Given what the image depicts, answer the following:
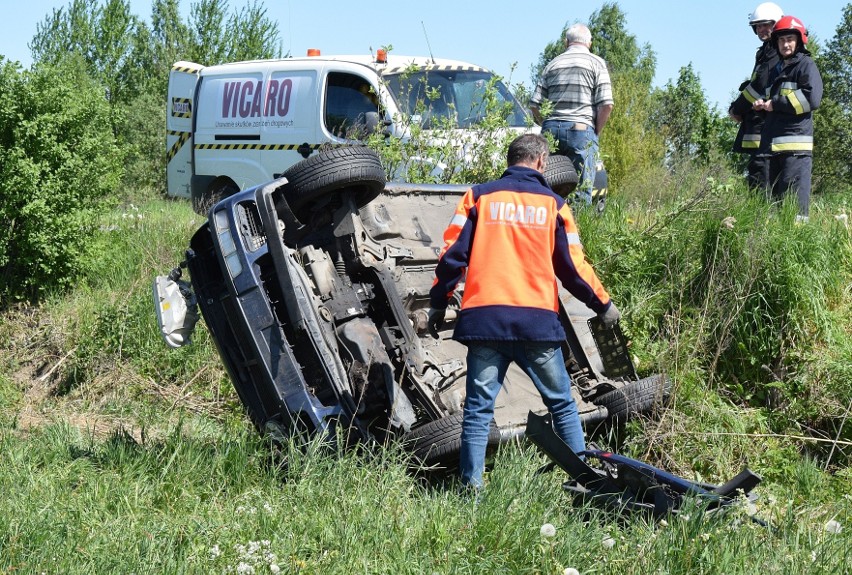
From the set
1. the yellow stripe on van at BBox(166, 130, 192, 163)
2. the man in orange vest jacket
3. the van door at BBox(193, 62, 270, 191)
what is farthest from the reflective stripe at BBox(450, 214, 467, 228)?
the yellow stripe on van at BBox(166, 130, 192, 163)

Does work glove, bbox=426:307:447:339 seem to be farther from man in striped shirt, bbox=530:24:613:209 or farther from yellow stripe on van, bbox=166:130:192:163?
yellow stripe on van, bbox=166:130:192:163

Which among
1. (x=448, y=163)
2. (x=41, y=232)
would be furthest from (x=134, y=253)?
(x=448, y=163)

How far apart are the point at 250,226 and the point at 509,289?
1.54 m

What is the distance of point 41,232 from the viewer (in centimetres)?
893

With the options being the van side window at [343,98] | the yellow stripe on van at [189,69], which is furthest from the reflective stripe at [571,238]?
the yellow stripe on van at [189,69]

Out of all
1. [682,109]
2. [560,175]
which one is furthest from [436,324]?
[682,109]

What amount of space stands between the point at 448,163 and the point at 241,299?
3.44 meters

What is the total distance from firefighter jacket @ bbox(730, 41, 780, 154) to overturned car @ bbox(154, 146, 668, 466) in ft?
9.90

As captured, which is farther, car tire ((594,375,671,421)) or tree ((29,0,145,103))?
tree ((29,0,145,103))

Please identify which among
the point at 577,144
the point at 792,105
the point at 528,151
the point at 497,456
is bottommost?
the point at 497,456

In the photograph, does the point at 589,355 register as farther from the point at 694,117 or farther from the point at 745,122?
the point at 694,117

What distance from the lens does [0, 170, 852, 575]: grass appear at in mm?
3645

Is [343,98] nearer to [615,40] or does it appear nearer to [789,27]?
[789,27]

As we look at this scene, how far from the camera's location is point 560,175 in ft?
21.0
